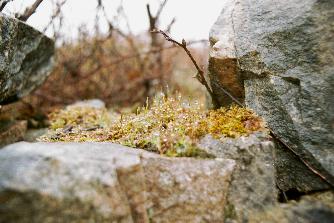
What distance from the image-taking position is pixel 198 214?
100 inches

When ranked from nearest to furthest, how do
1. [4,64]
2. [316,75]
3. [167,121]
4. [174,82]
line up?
[316,75] < [167,121] < [4,64] < [174,82]

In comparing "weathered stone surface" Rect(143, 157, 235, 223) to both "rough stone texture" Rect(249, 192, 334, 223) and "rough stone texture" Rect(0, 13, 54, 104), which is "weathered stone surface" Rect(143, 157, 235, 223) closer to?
"rough stone texture" Rect(249, 192, 334, 223)

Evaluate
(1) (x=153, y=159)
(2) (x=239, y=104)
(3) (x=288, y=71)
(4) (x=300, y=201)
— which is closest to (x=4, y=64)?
(1) (x=153, y=159)

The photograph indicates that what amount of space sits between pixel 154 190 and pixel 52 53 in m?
3.48

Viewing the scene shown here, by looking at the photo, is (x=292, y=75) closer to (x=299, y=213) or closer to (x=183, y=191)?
(x=299, y=213)

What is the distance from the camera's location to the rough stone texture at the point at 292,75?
9.56 ft

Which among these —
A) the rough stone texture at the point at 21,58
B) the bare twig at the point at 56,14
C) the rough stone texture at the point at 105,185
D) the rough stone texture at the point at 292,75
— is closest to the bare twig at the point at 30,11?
the rough stone texture at the point at 21,58

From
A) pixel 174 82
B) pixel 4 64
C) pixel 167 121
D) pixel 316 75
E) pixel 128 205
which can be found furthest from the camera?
pixel 174 82

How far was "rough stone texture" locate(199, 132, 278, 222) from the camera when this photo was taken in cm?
262

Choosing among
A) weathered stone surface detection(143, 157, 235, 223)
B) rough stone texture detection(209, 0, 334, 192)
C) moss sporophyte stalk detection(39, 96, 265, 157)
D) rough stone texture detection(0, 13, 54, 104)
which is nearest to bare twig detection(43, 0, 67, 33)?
rough stone texture detection(0, 13, 54, 104)

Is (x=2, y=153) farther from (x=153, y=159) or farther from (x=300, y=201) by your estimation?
(x=300, y=201)

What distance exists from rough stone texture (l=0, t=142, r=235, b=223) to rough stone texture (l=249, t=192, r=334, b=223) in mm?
305

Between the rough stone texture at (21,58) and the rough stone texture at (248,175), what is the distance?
7.30 ft

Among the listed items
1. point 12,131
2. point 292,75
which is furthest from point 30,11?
point 292,75
